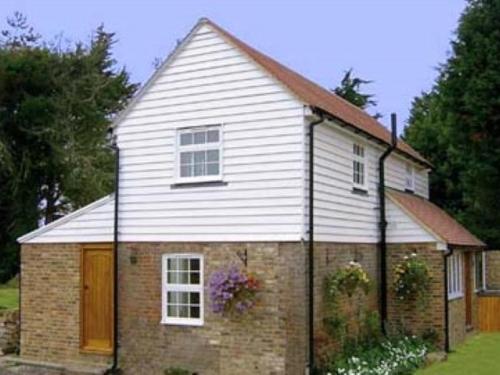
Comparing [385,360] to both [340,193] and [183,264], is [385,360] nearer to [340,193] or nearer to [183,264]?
[340,193]

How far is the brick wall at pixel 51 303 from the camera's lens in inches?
648

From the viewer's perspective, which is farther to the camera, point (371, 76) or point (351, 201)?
point (371, 76)

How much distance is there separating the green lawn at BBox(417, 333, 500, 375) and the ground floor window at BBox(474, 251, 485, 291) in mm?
3749

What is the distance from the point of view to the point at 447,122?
28.5 m

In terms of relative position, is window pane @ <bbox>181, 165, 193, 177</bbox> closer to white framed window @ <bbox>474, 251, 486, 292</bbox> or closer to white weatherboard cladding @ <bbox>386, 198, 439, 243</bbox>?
white weatherboard cladding @ <bbox>386, 198, 439, 243</bbox>

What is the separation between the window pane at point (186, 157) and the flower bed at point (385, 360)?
507 cm

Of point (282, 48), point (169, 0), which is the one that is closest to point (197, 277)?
point (169, 0)

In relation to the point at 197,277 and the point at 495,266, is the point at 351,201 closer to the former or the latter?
the point at 197,277

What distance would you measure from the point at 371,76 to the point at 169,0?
2869 cm

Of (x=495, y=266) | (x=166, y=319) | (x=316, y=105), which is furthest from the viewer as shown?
(x=495, y=266)

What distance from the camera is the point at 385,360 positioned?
14.9 metres

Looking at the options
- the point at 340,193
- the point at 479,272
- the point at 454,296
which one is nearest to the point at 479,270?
the point at 479,272

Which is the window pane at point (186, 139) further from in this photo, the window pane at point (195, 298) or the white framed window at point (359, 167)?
the white framed window at point (359, 167)

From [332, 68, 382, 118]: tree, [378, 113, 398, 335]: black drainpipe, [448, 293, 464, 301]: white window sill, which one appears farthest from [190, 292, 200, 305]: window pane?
[332, 68, 382, 118]: tree
